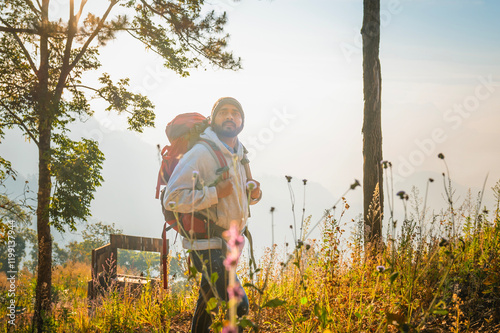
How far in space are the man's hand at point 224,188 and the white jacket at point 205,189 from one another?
62mm

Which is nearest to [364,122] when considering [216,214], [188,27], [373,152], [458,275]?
[373,152]

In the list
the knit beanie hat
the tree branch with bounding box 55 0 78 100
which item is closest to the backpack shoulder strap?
the knit beanie hat

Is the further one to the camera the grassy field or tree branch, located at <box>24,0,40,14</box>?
tree branch, located at <box>24,0,40,14</box>

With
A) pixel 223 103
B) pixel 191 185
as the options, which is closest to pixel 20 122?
pixel 223 103

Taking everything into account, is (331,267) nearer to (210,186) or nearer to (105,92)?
(210,186)

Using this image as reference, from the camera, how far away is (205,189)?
2.52m

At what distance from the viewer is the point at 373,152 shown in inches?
226

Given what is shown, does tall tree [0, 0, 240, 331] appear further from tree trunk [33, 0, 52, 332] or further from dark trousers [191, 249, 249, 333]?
dark trousers [191, 249, 249, 333]

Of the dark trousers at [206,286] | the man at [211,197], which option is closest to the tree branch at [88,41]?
the man at [211,197]

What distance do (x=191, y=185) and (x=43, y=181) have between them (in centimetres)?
837

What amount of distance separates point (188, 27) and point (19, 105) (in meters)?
4.89

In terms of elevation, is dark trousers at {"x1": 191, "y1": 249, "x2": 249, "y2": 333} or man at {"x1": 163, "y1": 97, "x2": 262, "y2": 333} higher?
man at {"x1": 163, "y1": 97, "x2": 262, "y2": 333}

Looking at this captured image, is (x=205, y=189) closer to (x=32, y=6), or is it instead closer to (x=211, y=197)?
(x=211, y=197)

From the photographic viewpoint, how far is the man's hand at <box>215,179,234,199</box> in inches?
106
